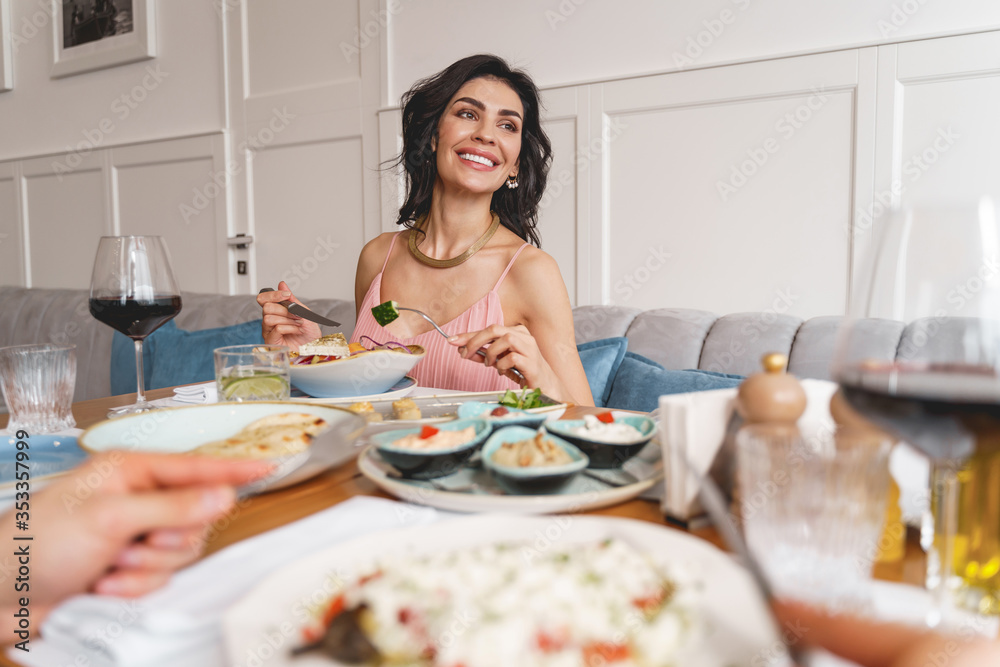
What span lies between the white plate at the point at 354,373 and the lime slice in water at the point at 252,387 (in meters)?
0.09

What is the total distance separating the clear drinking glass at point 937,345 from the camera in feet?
1.30

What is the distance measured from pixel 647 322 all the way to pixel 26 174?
4558 mm

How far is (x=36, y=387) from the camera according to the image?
912mm

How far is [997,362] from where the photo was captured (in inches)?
15.5

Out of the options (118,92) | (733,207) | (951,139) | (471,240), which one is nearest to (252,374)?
(471,240)

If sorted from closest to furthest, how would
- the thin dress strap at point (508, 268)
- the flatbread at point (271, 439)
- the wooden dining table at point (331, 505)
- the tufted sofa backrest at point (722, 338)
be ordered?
the wooden dining table at point (331, 505), the flatbread at point (271, 439), the tufted sofa backrest at point (722, 338), the thin dress strap at point (508, 268)

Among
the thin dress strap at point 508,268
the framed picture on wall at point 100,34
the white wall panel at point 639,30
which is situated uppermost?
the framed picture on wall at point 100,34

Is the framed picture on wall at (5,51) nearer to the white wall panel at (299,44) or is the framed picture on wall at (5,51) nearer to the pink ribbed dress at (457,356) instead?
the white wall panel at (299,44)

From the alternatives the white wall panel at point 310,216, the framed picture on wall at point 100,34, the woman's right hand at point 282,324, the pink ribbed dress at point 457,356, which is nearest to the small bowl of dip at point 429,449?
the woman's right hand at point 282,324

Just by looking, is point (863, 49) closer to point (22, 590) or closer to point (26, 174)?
point (22, 590)

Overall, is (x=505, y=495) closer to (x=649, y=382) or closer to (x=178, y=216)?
(x=649, y=382)

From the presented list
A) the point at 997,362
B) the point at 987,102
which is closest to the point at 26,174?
the point at 987,102

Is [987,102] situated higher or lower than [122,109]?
lower

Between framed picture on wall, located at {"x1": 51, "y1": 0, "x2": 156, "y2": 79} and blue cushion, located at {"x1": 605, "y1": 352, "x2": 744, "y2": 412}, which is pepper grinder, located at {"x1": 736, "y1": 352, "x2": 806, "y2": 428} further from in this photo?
framed picture on wall, located at {"x1": 51, "y1": 0, "x2": 156, "y2": 79}
